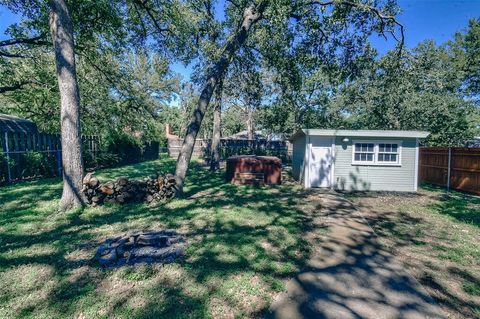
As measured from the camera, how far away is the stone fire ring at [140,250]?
142 inches

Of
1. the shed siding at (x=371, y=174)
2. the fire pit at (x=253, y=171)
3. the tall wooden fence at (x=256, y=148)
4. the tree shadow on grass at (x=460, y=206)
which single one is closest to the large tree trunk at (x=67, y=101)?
the fire pit at (x=253, y=171)

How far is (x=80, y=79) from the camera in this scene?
35.3 feet

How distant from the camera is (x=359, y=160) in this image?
425 inches

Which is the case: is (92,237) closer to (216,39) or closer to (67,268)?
(67,268)

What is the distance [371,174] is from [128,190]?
9.88 m

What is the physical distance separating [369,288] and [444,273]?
148cm

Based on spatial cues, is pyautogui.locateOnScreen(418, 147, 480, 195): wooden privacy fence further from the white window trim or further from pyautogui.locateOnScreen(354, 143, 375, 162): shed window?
pyautogui.locateOnScreen(354, 143, 375, 162): shed window

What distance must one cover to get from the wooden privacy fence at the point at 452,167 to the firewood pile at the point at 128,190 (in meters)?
11.9

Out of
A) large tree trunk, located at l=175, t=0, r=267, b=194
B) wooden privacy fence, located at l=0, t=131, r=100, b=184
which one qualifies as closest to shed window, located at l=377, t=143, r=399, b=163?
large tree trunk, located at l=175, t=0, r=267, b=194

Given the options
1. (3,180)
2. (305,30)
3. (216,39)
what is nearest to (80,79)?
(3,180)

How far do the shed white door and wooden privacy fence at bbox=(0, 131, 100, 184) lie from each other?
12.0m

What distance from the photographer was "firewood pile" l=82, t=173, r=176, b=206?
21.0ft

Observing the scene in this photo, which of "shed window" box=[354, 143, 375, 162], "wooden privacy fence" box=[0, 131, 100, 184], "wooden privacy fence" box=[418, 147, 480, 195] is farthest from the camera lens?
"shed window" box=[354, 143, 375, 162]

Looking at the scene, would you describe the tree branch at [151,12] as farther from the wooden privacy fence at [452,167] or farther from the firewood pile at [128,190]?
the wooden privacy fence at [452,167]
